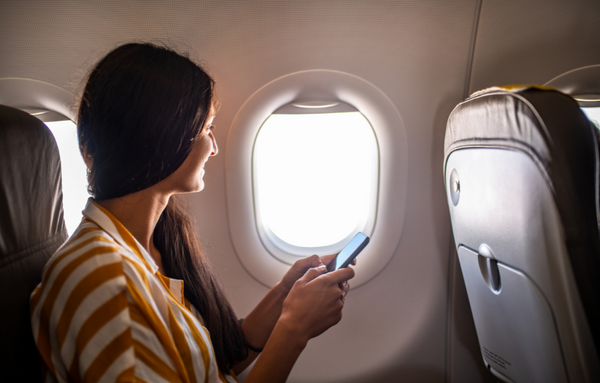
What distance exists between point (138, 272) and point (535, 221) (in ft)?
2.98

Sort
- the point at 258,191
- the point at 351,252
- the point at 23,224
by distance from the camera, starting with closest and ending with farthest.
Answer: the point at 23,224 → the point at 351,252 → the point at 258,191

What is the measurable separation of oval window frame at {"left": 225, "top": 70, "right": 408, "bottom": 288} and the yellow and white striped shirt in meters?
0.87

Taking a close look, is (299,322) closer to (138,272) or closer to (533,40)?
(138,272)

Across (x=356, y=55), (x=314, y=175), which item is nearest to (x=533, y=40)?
(x=356, y=55)

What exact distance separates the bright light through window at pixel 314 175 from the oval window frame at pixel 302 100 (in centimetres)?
8

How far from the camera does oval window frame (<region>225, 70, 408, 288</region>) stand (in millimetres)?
1512

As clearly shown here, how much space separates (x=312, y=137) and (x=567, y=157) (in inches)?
50.2

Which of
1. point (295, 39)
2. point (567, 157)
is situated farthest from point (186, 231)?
point (567, 157)

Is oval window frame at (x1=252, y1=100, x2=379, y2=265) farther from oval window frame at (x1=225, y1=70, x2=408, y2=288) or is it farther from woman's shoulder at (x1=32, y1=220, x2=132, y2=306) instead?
woman's shoulder at (x1=32, y1=220, x2=132, y2=306)

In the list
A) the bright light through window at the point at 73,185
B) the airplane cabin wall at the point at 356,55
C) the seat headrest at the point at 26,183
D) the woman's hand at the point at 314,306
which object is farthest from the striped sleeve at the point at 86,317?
the bright light through window at the point at 73,185

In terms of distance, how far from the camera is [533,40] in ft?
5.01

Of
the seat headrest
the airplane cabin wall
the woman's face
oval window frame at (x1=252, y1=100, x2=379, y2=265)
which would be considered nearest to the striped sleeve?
the seat headrest

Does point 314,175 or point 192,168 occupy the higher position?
point 192,168

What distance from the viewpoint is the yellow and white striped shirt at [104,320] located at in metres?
0.59
